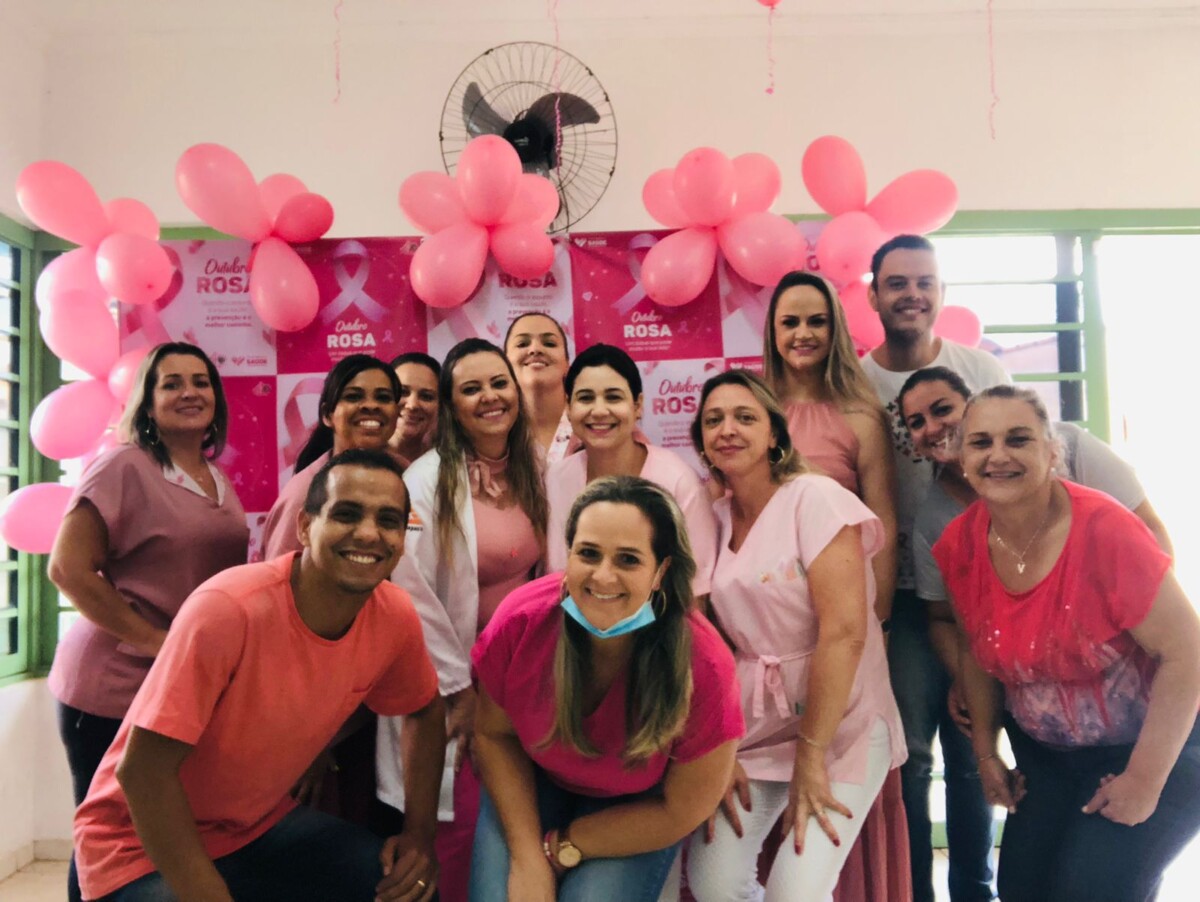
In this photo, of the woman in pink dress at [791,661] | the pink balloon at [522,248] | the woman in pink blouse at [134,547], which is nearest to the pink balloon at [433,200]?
the pink balloon at [522,248]

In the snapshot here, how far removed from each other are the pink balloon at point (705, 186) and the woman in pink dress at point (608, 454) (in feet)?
2.32

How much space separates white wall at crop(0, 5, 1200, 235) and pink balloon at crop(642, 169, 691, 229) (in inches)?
25.2

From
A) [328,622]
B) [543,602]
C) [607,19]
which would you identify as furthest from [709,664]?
[607,19]

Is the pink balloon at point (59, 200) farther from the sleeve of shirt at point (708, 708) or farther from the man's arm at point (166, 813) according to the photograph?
the sleeve of shirt at point (708, 708)

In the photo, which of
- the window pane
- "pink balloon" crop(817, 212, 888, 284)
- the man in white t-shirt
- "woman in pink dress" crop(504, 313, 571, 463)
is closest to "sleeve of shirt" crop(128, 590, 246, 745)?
"woman in pink dress" crop(504, 313, 571, 463)

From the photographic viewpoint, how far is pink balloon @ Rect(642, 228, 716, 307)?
2689 millimetres

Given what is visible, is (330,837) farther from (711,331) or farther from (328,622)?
(711,331)

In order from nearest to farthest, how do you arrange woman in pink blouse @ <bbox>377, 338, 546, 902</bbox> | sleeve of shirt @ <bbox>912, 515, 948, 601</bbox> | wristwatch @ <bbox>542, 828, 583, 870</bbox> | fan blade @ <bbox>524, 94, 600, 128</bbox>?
1. wristwatch @ <bbox>542, 828, 583, 870</bbox>
2. woman in pink blouse @ <bbox>377, 338, 546, 902</bbox>
3. sleeve of shirt @ <bbox>912, 515, 948, 601</bbox>
4. fan blade @ <bbox>524, 94, 600, 128</bbox>

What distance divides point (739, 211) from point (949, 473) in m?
1.08

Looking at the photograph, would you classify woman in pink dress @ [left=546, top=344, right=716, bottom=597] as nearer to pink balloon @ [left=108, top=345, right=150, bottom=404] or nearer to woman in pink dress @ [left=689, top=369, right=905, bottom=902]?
woman in pink dress @ [left=689, top=369, right=905, bottom=902]

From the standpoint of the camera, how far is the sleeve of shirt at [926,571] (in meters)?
2.26

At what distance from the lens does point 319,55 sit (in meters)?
3.55

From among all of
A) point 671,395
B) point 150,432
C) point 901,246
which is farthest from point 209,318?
point 901,246

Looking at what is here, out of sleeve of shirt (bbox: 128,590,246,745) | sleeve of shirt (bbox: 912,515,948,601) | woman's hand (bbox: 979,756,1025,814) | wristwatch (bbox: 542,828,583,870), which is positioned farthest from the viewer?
sleeve of shirt (bbox: 912,515,948,601)
